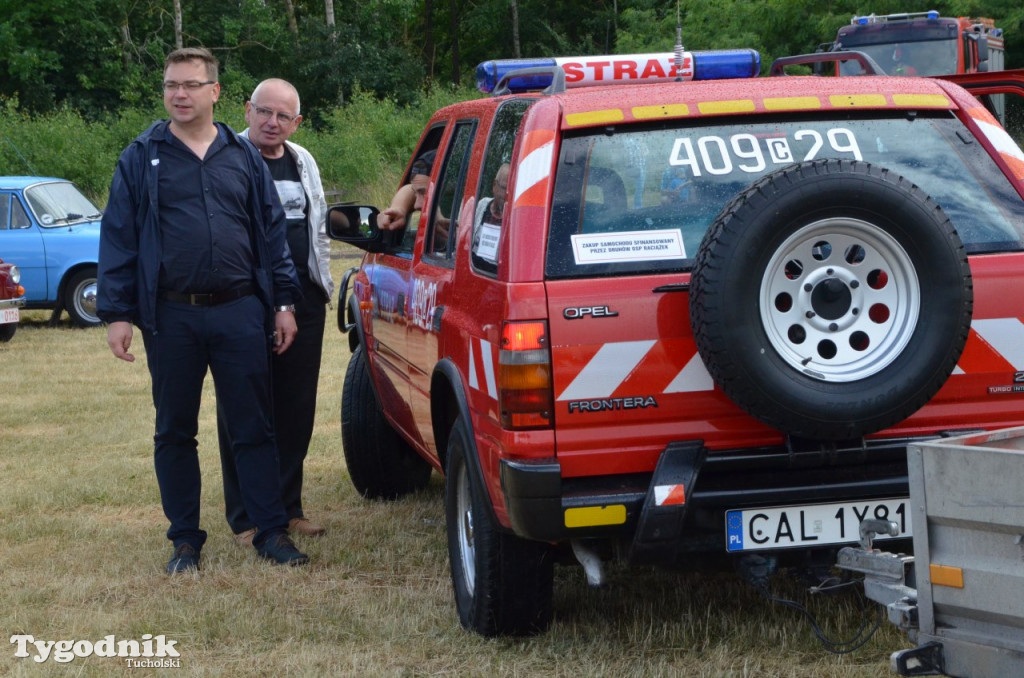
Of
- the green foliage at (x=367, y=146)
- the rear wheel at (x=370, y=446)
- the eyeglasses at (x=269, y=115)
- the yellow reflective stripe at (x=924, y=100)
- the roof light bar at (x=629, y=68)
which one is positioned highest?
the green foliage at (x=367, y=146)

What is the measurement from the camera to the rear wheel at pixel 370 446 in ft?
21.3

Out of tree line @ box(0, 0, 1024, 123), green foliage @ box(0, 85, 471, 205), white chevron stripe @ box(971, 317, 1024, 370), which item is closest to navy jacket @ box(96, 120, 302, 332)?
white chevron stripe @ box(971, 317, 1024, 370)

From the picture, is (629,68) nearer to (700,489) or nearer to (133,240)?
(133,240)

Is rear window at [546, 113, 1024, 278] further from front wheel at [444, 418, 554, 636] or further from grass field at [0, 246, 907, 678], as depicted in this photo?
grass field at [0, 246, 907, 678]

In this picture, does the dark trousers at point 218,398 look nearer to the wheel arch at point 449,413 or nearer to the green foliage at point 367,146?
the wheel arch at point 449,413

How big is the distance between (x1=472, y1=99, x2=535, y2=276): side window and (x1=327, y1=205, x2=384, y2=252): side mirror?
1246 millimetres

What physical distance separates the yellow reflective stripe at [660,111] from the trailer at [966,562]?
1.34 metres

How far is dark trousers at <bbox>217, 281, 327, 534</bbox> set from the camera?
5.88 m

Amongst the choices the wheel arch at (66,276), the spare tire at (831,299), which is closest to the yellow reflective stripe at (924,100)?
the spare tire at (831,299)

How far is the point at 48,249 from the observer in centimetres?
1485

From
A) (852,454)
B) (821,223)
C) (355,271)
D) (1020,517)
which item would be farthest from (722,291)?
(355,271)

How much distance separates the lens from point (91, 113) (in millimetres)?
40625

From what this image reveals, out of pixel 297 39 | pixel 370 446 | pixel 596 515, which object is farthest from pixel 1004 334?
pixel 297 39

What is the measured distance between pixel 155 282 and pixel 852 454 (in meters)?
2.73
